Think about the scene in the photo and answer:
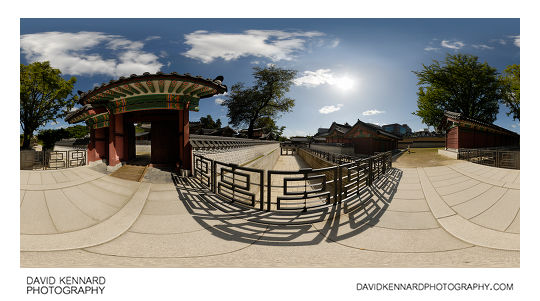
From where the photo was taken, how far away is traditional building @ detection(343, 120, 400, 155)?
8.38m

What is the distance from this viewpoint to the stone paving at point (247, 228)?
1629 mm

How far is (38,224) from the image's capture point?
1.84 metres

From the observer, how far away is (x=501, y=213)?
209cm

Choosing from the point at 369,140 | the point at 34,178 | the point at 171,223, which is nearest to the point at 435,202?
the point at 171,223

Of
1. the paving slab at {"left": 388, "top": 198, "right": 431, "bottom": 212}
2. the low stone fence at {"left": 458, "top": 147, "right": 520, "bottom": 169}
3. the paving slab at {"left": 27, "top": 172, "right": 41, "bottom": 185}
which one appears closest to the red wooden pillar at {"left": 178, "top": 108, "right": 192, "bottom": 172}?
the paving slab at {"left": 27, "top": 172, "right": 41, "bottom": 185}

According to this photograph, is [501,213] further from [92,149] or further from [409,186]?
[92,149]

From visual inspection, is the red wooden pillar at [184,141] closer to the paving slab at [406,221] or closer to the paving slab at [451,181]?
the paving slab at [406,221]

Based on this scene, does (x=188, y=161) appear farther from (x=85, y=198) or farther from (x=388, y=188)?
(x=388, y=188)

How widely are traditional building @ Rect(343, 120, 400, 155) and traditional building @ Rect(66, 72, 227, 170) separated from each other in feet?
27.1

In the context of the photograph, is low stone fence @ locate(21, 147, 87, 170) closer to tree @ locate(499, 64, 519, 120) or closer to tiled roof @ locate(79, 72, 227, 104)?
tiled roof @ locate(79, 72, 227, 104)

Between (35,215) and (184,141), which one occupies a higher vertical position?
(184,141)

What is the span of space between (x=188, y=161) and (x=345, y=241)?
9.46ft

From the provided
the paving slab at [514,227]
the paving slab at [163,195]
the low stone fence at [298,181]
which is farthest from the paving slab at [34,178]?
the paving slab at [514,227]

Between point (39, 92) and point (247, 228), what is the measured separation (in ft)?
11.4
